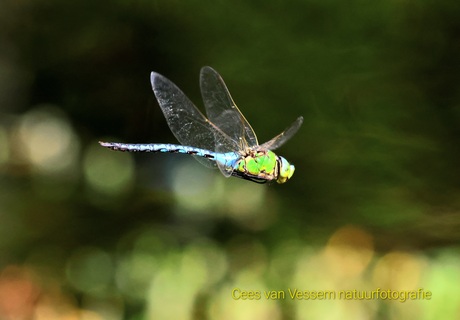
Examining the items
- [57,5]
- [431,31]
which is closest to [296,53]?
[431,31]

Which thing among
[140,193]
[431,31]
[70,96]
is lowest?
[140,193]

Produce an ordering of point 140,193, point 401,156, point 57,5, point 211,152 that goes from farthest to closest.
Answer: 1. point 57,5
2. point 140,193
3. point 401,156
4. point 211,152

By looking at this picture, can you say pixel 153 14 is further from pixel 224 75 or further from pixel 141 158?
pixel 141 158

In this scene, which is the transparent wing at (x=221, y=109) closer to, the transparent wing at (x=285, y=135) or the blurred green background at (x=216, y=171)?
the transparent wing at (x=285, y=135)

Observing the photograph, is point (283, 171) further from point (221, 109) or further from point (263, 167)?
point (221, 109)

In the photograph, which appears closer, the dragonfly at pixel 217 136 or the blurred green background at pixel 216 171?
the dragonfly at pixel 217 136

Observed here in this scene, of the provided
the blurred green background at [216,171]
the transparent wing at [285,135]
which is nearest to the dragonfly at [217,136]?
the transparent wing at [285,135]

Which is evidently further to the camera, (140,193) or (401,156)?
(140,193)

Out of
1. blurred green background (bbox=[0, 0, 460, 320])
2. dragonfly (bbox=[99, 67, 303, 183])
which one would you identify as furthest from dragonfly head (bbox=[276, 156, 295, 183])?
blurred green background (bbox=[0, 0, 460, 320])
